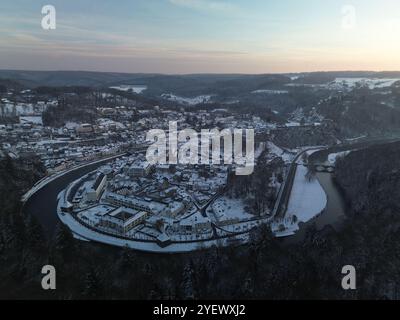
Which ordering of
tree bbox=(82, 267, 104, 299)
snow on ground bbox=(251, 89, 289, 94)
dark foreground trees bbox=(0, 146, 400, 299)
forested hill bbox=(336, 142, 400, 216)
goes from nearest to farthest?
tree bbox=(82, 267, 104, 299) → dark foreground trees bbox=(0, 146, 400, 299) → forested hill bbox=(336, 142, 400, 216) → snow on ground bbox=(251, 89, 289, 94)

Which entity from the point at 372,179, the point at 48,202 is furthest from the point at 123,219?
the point at 372,179

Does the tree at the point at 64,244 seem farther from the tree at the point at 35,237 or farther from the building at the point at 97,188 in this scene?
the building at the point at 97,188

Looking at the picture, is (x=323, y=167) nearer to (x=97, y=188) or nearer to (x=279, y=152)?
(x=279, y=152)

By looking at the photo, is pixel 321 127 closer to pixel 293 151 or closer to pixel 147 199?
pixel 293 151

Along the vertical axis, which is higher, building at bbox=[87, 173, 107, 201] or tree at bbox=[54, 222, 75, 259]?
building at bbox=[87, 173, 107, 201]

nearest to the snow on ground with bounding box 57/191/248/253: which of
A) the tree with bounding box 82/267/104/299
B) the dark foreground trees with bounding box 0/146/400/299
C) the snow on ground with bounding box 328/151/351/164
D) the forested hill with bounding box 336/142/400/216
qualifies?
the dark foreground trees with bounding box 0/146/400/299

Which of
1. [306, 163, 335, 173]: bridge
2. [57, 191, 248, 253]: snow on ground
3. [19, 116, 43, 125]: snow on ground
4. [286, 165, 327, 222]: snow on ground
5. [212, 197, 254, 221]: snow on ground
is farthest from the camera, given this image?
[19, 116, 43, 125]: snow on ground

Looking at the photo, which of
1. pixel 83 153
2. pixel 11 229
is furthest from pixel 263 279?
pixel 83 153

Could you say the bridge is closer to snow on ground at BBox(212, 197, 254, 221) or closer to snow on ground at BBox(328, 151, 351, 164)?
snow on ground at BBox(328, 151, 351, 164)
